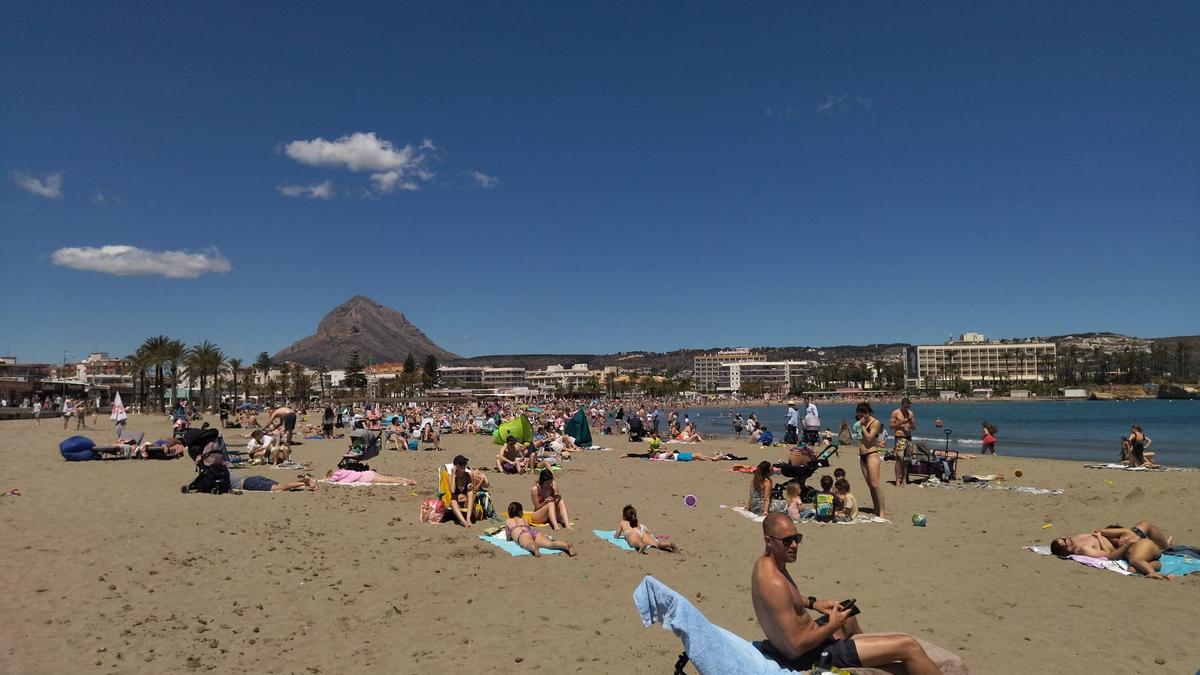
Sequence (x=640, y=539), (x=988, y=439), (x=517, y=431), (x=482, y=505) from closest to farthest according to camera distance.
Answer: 1. (x=640, y=539)
2. (x=482, y=505)
3. (x=517, y=431)
4. (x=988, y=439)

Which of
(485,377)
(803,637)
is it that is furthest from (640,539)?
(485,377)

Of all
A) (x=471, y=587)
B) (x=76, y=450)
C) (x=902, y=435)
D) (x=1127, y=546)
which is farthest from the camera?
(x=76, y=450)

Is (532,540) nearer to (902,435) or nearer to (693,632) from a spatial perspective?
(693,632)

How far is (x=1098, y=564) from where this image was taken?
755cm

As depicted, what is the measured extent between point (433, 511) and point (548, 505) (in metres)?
1.52

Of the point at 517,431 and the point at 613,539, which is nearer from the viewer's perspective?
the point at 613,539

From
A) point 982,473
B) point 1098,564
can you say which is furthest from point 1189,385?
point 1098,564

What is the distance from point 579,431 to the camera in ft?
80.4

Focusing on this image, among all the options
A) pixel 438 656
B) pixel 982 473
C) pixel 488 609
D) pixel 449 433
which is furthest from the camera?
pixel 449 433

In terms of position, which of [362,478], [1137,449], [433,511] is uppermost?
[433,511]

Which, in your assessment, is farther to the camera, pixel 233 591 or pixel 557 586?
pixel 557 586

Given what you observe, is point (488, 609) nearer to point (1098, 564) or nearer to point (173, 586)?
point (173, 586)

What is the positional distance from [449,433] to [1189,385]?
15595 centimetres

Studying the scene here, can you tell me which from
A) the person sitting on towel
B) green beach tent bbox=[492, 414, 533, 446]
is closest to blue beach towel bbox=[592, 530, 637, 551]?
the person sitting on towel
